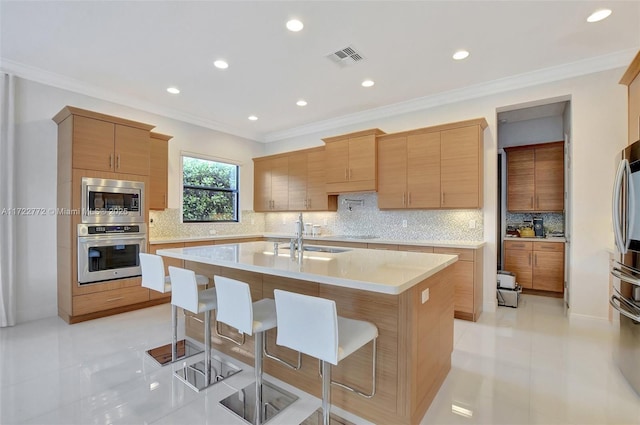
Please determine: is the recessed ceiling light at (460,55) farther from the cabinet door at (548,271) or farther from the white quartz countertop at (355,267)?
the cabinet door at (548,271)

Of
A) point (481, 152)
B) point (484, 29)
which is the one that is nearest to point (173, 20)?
point (484, 29)

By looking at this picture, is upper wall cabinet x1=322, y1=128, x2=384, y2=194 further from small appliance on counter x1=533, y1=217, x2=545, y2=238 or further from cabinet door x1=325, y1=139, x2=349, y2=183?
small appliance on counter x1=533, y1=217, x2=545, y2=238

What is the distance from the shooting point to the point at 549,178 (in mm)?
5027

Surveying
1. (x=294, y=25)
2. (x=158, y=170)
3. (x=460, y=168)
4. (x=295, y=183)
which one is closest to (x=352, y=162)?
(x=295, y=183)

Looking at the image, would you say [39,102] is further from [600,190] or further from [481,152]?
[600,190]

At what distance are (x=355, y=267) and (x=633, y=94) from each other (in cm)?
333

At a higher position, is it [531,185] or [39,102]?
[39,102]

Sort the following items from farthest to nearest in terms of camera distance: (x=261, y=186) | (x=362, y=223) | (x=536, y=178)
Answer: (x=261, y=186), (x=362, y=223), (x=536, y=178)

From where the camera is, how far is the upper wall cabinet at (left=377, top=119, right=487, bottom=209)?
12.9 feet

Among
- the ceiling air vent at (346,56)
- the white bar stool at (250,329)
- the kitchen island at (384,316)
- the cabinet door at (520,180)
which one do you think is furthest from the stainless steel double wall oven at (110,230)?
the cabinet door at (520,180)

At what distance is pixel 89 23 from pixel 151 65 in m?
0.77

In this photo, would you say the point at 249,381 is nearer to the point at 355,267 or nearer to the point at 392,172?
the point at 355,267

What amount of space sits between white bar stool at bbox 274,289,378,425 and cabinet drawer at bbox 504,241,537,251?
4344 mm

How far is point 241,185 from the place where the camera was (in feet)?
20.4
